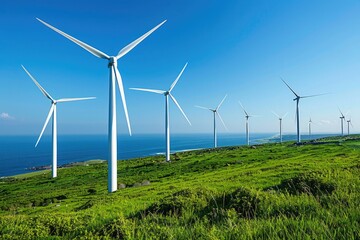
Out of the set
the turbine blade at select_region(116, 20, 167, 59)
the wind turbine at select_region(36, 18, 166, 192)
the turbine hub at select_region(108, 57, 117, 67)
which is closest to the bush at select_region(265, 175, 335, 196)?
the wind turbine at select_region(36, 18, 166, 192)

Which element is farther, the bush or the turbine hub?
the turbine hub

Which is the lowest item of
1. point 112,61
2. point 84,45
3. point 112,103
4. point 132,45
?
point 112,103

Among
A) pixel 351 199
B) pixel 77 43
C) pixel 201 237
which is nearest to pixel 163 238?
pixel 201 237

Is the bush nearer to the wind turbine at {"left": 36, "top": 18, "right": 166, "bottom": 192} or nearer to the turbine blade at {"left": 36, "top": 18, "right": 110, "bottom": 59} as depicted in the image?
the wind turbine at {"left": 36, "top": 18, "right": 166, "bottom": 192}

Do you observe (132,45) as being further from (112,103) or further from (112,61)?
(112,103)

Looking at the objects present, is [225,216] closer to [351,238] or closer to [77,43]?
[351,238]

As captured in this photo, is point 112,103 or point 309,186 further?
point 112,103

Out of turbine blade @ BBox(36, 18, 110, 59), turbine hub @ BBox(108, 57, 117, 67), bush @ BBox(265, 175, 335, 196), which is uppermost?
turbine blade @ BBox(36, 18, 110, 59)

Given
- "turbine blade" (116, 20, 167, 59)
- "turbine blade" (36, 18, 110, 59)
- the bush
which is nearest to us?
the bush

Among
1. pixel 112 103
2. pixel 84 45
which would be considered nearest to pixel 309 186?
pixel 112 103

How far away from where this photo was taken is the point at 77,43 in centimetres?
3812

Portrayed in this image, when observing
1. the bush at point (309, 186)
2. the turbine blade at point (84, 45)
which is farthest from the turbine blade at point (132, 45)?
the bush at point (309, 186)

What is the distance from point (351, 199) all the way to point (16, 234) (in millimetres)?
10672

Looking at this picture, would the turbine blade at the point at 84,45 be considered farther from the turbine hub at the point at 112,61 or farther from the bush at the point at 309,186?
the bush at the point at 309,186
